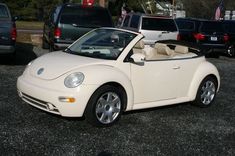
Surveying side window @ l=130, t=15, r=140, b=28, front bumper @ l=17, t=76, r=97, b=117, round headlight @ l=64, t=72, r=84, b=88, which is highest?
round headlight @ l=64, t=72, r=84, b=88

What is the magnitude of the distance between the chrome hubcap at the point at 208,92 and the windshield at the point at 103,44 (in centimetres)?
190

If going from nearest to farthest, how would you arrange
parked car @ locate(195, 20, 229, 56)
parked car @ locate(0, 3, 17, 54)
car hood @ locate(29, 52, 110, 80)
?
1. car hood @ locate(29, 52, 110, 80)
2. parked car @ locate(0, 3, 17, 54)
3. parked car @ locate(195, 20, 229, 56)

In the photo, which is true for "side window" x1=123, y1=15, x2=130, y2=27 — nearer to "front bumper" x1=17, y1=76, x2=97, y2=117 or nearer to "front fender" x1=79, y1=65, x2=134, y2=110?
"front fender" x1=79, y1=65, x2=134, y2=110

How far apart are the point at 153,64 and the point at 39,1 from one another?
40.8 metres

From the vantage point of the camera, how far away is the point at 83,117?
6.67 metres

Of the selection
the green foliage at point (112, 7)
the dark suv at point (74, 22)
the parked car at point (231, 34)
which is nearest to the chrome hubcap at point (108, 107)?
the dark suv at point (74, 22)

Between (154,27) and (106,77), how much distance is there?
914 cm

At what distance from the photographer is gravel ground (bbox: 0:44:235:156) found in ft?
18.2

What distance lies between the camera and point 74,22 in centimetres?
1251

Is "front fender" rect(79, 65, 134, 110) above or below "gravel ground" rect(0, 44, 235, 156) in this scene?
above

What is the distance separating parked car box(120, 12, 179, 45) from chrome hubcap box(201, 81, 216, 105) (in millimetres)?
6583

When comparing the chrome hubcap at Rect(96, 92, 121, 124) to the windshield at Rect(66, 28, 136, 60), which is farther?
the windshield at Rect(66, 28, 136, 60)

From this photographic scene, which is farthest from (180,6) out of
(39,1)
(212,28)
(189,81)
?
(189,81)

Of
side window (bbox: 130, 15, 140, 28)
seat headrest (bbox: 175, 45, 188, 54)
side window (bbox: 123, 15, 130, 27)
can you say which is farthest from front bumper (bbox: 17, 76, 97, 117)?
side window (bbox: 123, 15, 130, 27)
